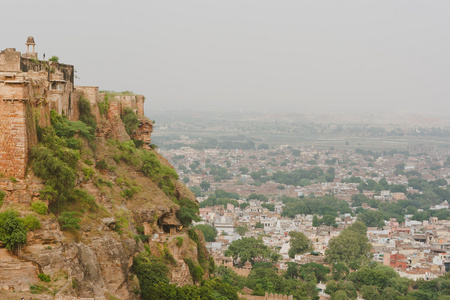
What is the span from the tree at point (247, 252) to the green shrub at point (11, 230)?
35.6m

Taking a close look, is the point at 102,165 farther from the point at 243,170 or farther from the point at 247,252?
the point at 243,170

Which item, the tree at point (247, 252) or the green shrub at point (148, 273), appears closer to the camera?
the green shrub at point (148, 273)

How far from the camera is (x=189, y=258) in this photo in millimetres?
24578

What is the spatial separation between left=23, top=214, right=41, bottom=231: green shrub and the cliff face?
0.35 ft

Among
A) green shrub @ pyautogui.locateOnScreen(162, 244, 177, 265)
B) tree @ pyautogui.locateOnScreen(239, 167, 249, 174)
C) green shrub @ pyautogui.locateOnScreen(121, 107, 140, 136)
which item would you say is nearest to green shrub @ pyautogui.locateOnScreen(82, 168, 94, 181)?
green shrub @ pyautogui.locateOnScreen(162, 244, 177, 265)

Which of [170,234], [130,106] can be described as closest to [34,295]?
[170,234]

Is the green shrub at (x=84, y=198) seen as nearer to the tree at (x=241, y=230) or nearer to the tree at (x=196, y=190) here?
the tree at (x=241, y=230)

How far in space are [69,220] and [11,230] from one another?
6.45 ft

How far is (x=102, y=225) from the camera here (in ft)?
62.7

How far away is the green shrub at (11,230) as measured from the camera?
15594 millimetres

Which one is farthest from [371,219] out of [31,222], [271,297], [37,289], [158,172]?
[37,289]

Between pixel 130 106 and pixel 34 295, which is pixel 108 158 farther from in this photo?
pixel 34 295

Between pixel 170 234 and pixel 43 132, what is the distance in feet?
26.6

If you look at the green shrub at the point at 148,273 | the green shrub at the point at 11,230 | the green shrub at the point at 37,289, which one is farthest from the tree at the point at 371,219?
the green shrub at the point at 37,289
